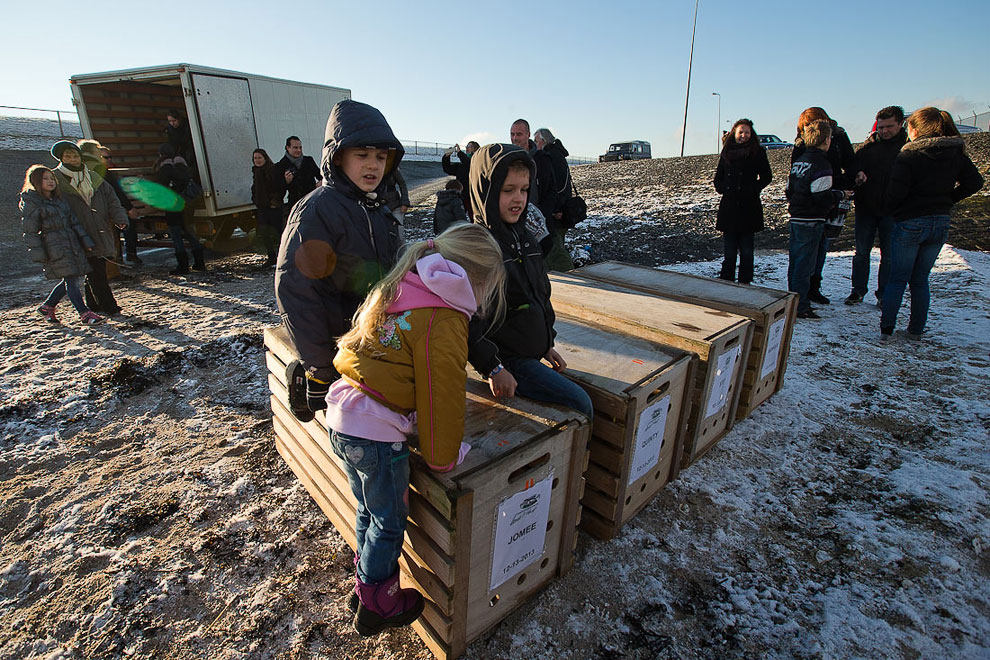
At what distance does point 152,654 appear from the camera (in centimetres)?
204

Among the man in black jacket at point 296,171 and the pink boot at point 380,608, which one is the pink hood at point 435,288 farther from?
the man in black jacket at point 296,171

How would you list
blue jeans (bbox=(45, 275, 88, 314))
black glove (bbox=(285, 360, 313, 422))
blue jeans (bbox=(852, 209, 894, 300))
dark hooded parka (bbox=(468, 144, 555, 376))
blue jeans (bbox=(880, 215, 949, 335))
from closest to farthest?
black glove (bbox=(285, 360, 313, 422)) → dark hooded parka (bbox=(468, 144, 555, 376)) → blue jeans (bbox=(880, 215, 949, 335)) → blue jeans (bbox=(45, 275, 88, 314)) → blue jeans (bbox=(852, 209, 894, 300))

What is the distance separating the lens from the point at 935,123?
181 inches

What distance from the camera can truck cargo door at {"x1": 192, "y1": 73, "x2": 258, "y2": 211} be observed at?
8.02 metres

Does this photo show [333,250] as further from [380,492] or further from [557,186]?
[557,186]

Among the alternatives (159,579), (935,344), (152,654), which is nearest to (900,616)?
(152,654)

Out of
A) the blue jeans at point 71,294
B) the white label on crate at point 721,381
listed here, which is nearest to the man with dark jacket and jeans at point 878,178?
the white label on crate at point 721,381

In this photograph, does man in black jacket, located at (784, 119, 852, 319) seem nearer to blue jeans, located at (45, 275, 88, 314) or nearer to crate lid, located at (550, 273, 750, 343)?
crate lid, located at (550, 273, 750, 343)

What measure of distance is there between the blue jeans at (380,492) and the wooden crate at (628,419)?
1.10m

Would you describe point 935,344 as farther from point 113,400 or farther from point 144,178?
point 144,178

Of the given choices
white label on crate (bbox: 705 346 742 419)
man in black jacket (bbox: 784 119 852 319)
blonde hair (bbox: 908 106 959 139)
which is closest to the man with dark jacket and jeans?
man in black jacket (bbox: 784 119 852 319)

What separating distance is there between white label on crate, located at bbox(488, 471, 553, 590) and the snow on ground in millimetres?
302

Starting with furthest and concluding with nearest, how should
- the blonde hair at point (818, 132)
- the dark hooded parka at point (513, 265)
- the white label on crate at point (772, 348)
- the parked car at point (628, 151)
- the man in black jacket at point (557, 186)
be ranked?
the parked car at point (628, 151)
the man in black jacket at point (557, 186)
the blonde hair at point (818, 132)
the white label on crate at point (772, 348)
the dark hooded parka at point (513, 265)

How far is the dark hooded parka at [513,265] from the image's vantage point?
97.2 inches
